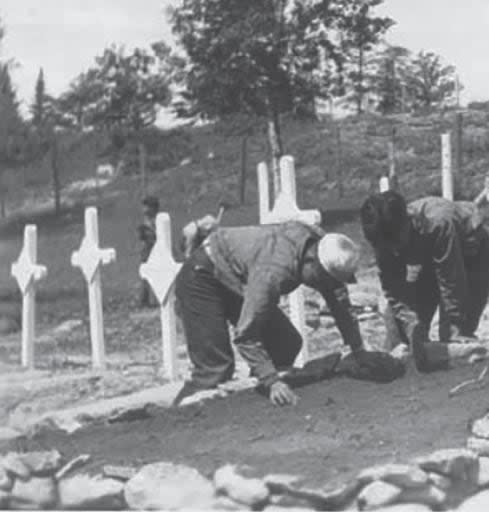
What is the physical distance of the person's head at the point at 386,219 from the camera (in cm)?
625

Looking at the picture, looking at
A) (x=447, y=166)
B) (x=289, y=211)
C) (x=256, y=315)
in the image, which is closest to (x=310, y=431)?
(x=256, y=315)

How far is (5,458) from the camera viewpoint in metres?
5.30

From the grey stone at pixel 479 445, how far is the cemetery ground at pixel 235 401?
16 cm

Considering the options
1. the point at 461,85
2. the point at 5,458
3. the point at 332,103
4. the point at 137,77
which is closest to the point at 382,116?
the point at 332,103

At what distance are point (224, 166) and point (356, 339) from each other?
18.1m

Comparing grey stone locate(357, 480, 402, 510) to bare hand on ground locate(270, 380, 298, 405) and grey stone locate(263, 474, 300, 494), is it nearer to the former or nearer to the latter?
grey stone locate(263, 474, 300, 494)

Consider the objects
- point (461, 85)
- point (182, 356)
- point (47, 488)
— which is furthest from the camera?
point (182, 356)

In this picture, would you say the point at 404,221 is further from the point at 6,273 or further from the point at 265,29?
the point at 6,273

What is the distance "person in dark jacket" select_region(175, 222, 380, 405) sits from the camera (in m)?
5.95

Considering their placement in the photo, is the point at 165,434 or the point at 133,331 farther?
the point at 133,331

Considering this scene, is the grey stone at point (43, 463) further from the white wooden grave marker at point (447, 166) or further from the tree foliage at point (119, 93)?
the tree foliage at point (119, 93)

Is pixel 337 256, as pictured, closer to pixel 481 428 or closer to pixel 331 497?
pixel 481 428

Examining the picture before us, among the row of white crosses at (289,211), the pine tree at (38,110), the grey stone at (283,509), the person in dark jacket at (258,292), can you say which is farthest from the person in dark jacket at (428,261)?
the pine tree at (38,110)

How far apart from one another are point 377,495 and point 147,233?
31.9ft
